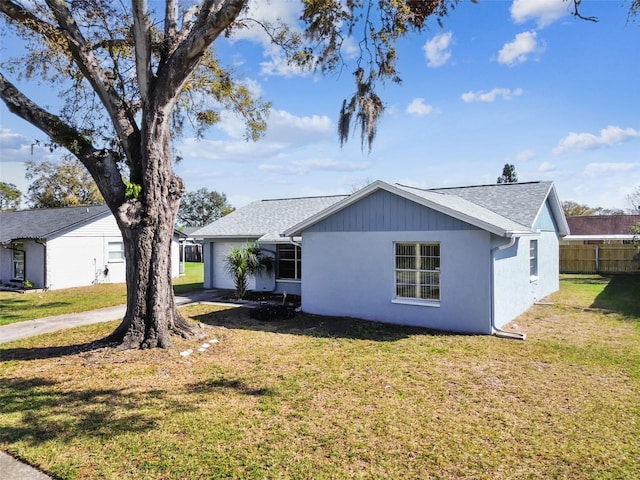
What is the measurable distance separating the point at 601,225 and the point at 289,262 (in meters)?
28.7

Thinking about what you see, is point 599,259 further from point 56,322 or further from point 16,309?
point 16,309

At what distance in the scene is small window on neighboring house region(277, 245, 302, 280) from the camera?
51.9 ft

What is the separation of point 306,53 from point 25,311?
13.2 meters

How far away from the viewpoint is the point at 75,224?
2016 cm

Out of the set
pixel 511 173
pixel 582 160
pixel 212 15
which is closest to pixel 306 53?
pixel 212 15

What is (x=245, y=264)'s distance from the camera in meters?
15.4

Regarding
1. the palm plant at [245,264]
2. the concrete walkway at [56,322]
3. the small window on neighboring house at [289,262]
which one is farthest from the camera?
the small window on neighboring house at [289,262]

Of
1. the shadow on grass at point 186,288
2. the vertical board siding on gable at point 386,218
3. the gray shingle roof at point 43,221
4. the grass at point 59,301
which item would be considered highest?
the gray shingle roof at point 43,221

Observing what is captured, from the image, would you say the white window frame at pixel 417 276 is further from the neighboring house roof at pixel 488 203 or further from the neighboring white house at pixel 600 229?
the neighboring white house at pixel 600 229

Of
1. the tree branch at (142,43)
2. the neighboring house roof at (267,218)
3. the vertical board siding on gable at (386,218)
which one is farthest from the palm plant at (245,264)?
the tree branch at (142,43)

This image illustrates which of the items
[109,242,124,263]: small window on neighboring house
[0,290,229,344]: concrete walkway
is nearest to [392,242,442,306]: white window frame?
[0,290,229,344]: concrete walkway

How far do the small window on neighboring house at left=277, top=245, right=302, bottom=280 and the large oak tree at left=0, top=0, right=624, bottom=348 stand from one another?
23.2 feet

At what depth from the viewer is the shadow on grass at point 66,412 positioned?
4938 mm

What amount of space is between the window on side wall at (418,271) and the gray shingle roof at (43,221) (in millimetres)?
17343
